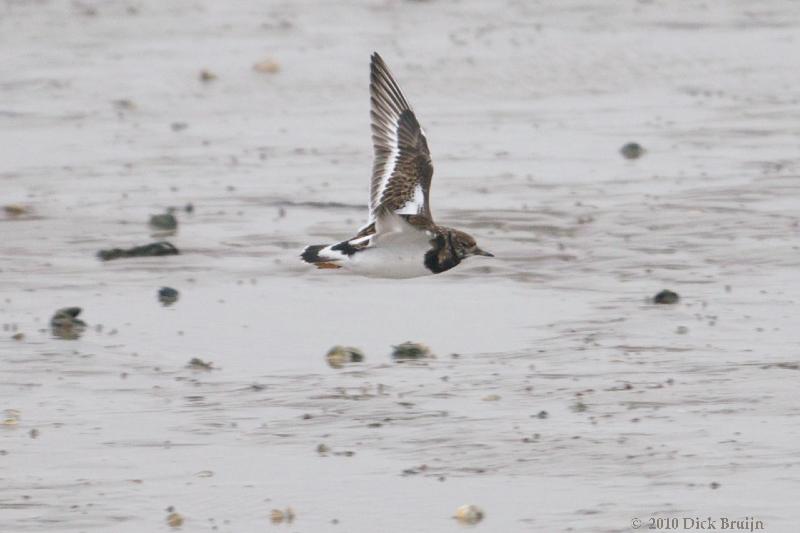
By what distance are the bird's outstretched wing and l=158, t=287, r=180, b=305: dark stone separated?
129 centimetres

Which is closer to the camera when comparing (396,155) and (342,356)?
(342,356)

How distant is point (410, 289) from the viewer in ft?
36.4

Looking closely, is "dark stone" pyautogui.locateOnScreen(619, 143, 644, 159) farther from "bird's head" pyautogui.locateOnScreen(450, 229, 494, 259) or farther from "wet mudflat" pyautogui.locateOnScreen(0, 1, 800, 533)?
"bird's head" pyautogui.locateOnScreen(450, 229, 494, 259)

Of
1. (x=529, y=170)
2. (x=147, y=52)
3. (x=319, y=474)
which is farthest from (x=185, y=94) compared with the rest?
(x=319, y=474)

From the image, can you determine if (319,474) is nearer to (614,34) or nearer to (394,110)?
(394,110)

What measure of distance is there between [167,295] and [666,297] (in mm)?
2838

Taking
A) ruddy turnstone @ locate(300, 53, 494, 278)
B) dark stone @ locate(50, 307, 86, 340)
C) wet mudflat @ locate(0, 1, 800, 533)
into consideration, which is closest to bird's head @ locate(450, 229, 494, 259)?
ruddy turnstone @ locate(300, 53, 494, 278)

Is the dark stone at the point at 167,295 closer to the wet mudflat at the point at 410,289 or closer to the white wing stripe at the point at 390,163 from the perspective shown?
the wet mudflat at the point at 410,289

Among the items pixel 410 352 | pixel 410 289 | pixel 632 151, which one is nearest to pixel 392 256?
pixel 410 352

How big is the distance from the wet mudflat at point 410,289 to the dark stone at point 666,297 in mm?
98

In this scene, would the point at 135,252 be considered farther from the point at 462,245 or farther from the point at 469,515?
the point at 469,515

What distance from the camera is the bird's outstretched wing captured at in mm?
9874

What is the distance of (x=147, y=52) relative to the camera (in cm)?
1981

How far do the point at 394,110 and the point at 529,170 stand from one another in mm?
3691
